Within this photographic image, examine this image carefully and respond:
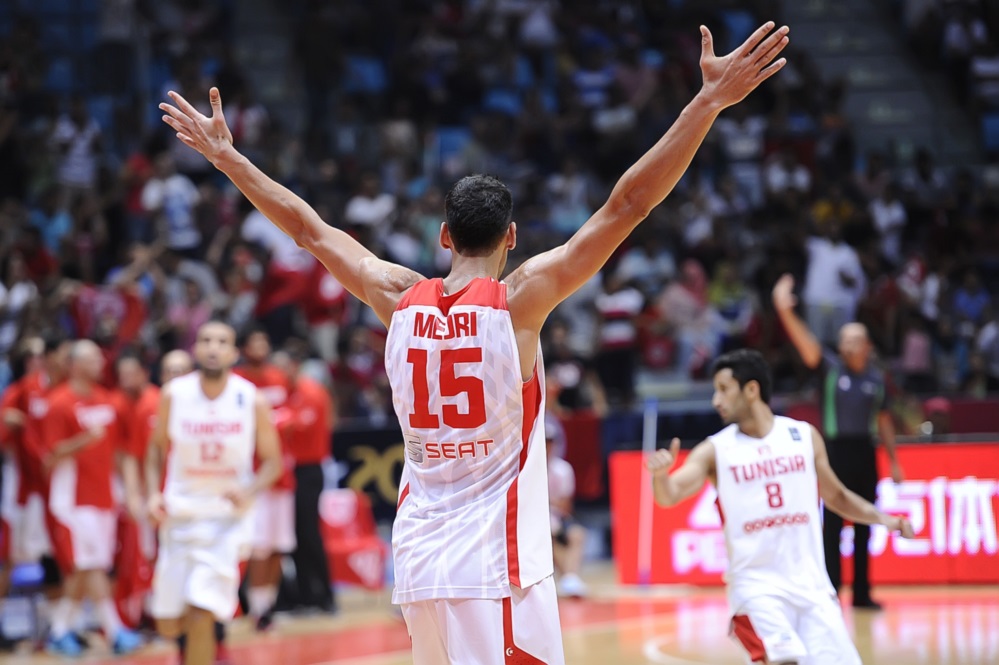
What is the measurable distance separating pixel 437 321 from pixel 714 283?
14.0 metres

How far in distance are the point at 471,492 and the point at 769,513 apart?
2614 mm

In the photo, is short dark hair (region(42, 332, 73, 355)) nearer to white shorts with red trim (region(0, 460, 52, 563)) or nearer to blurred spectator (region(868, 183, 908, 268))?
white shorts with red trim (region(0, 460, 52, 563))

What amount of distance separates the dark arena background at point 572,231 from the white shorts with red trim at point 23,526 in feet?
0.26

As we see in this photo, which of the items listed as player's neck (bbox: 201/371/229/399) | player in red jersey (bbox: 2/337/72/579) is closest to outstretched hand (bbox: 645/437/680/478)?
player's neck (bbox: 201/371/229/399)

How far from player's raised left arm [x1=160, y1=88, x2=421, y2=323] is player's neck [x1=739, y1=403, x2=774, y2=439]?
263 centimetres

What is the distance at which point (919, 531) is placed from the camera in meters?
12.7

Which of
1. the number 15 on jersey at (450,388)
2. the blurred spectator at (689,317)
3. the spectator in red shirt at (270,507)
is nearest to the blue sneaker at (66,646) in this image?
the spectator in red shirt at (270,507)

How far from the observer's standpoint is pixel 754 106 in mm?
20000

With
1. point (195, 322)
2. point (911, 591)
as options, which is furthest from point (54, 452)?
point (911, 591)

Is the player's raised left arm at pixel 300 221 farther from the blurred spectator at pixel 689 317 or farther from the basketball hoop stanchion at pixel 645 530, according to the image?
the blurred spectator at pixel 689 317

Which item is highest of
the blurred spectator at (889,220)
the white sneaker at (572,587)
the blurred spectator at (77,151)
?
the blurred spectator at (77,151)

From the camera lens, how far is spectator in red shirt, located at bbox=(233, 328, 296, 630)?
12.2 m

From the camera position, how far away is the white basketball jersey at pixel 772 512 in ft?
A: 20.8

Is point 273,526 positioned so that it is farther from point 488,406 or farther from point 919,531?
point 488,406
